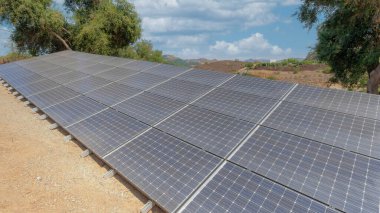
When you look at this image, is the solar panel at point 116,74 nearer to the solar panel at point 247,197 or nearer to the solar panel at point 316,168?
the solar panel at point 316,168

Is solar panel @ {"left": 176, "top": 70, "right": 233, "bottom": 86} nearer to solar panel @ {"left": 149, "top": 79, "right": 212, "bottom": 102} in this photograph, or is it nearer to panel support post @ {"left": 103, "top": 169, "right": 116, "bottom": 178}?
solar panel @ {"left": 149, "top": 79, "right": 212, "bottom": 102}

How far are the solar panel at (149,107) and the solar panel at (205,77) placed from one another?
6.97ft

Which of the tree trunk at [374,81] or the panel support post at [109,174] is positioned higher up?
the tree trunk at [374,81]

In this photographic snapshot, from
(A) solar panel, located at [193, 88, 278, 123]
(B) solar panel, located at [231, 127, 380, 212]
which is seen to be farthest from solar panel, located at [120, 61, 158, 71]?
(B) solar panel, located at [231, 127, 380, 212]

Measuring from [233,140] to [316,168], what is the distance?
6.76 ft

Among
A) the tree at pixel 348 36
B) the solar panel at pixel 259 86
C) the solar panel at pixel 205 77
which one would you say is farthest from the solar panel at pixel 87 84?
the tree at pixel 348 36

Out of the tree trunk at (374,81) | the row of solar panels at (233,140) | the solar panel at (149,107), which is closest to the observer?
the row of solar panels at (233,140)

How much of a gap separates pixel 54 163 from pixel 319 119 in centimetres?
776

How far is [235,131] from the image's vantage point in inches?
289

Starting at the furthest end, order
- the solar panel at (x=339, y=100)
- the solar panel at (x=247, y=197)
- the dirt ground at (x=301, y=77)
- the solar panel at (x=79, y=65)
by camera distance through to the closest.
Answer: the dirt ground at (x=301, y=77), the solar panel at (x=79, y=65), the solar panel at (x=339, y=100), the solar panel at (x=247, y=197)

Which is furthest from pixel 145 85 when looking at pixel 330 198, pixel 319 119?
pixel 330 198

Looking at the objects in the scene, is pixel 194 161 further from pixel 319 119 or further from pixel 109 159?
pixel 319 119

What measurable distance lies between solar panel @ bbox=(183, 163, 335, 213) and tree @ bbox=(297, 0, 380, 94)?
1337 cm

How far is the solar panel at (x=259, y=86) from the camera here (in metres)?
9.46
